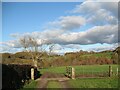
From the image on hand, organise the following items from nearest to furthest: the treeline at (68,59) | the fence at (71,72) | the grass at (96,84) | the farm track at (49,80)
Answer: the grass at (96,84) < the farm track at (49,80) < the fence at (71,72) < the treeline at (68,59)

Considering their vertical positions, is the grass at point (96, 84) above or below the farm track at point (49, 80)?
above

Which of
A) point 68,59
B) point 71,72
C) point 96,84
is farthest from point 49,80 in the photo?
point 68,59

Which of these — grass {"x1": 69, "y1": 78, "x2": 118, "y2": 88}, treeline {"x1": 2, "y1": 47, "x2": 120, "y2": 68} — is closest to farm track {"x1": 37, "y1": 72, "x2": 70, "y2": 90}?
grass {"x1": 69, "y1": 78, "x2": 118, "y2": 88}

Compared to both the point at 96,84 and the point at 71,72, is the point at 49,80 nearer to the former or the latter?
the point at 71,72

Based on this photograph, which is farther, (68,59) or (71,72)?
(68,59)

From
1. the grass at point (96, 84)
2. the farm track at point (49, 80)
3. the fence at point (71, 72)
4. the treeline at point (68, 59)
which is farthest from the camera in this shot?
the treeline at point (68, 59)

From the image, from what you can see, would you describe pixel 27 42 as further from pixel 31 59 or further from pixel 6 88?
pixel 6 88

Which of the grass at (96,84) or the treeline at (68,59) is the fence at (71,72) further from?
the treeline at (68,59)

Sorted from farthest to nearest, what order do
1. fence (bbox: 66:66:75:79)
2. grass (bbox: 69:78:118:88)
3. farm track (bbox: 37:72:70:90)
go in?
1. fence (bbox: 66:66:75:79)
2. farm track (bbox: 37:72:70:90)
3. grass (bbox: 69:78:118:88)

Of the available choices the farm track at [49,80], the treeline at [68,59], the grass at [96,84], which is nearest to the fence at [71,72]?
the farm track at [49,80]

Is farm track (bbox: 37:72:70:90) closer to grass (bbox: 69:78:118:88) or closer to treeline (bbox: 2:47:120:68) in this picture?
grass (bbox: 69:78:118:88)

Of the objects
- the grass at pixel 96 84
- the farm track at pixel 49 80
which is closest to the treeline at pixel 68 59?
the farm track at pixel 49 80

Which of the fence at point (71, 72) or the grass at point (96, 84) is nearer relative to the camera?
the grass at point (96, 84)

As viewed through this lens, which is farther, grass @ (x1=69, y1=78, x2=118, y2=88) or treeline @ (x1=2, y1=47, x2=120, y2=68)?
treeline @ (x1=2, y1=47, x2=120, y2=68)
